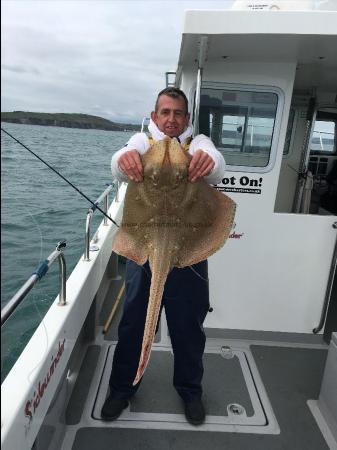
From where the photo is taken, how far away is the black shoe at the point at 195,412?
9.50ft

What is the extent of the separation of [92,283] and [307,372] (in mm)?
2237

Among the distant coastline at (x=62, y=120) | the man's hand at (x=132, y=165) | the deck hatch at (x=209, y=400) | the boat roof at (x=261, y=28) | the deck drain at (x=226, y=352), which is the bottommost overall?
the deck hatch at (x=209, y=400)

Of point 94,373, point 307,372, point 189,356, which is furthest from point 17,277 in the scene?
point 307,372

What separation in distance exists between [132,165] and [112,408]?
2034 millimetres

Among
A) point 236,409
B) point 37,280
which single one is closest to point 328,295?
point 236,409

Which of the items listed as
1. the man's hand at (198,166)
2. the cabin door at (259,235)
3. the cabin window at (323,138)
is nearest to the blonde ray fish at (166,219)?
the man's hand at (198,166)

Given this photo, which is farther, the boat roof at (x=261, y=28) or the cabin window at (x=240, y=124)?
the cabin window at (x=240, y=124)

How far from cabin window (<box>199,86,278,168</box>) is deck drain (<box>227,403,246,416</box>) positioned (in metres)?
2.17

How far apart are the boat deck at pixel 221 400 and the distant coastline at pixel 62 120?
86.7 inches

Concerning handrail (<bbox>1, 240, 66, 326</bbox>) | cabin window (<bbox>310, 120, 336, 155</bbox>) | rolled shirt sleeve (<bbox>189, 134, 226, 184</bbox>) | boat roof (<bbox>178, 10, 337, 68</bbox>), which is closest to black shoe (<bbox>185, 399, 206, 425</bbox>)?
handrail (<bbox>1, 240, 66, 326</bbox>)

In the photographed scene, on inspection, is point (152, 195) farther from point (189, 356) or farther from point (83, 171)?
point (83, 171)

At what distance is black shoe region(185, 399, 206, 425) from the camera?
114 inches

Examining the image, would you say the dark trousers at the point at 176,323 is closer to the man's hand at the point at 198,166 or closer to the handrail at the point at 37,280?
the handrail at the point at 37,280

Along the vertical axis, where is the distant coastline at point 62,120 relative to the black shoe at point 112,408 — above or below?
above
